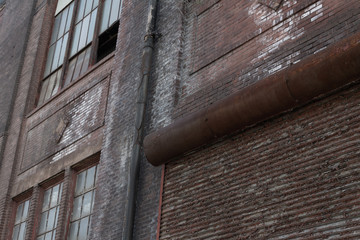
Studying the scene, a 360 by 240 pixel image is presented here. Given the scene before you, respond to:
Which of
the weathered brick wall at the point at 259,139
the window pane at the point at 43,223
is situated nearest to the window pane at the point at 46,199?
the window pane at the point at 43,223

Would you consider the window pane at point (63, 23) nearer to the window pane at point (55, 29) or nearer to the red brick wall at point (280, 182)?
the window pane at point (55, 29)

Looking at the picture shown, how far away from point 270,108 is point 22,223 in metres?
6.58

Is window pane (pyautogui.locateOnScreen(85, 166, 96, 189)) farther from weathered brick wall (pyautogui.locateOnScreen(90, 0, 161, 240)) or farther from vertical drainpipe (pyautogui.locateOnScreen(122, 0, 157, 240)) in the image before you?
vertical drainpipe (pyautogui.locateOnScreen(122, 0, 157, 240))

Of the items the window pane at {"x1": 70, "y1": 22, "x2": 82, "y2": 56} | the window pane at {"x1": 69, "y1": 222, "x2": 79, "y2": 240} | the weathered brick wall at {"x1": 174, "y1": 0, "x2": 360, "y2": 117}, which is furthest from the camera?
the window pane at {"x1": 70, "y1": 22, "x2": 82, "y2": 56}

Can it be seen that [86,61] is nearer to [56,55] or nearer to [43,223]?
[56,55]

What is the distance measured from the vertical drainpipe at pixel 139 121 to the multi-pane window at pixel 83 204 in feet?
5.32

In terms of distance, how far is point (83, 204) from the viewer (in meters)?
9.40

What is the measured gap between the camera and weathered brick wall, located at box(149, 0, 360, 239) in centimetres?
550

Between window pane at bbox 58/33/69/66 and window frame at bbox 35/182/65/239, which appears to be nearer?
window frame at bbox 35/182/65/239

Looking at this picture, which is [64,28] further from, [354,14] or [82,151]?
[354,14]

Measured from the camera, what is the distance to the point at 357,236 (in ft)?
16.4

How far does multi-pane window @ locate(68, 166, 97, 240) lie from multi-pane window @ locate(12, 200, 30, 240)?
1751 millimetres

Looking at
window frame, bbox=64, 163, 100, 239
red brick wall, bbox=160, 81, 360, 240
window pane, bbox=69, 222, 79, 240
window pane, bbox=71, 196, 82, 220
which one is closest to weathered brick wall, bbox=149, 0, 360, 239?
red brick wall, bbox=160, 81, 360, 240

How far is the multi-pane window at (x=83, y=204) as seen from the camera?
913cm
